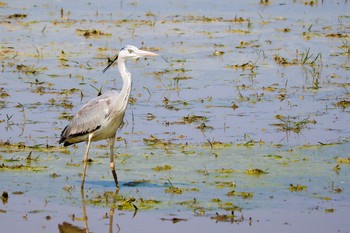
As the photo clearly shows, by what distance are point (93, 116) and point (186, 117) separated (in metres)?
3.06

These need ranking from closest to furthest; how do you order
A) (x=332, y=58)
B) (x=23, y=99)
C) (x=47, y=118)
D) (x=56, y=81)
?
1. (x=47, y=118)
2. (x=23, y=99)
3. (x=56, y=81)
4. (x=332, y=58)

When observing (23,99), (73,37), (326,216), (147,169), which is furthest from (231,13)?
(326,216)

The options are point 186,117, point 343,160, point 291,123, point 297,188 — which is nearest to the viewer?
point 297,188

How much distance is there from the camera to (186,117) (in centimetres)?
1341

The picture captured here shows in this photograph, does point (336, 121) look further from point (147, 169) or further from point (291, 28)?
point (291, 28)

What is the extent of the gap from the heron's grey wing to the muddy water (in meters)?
0.51

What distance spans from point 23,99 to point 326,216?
6.45 meters

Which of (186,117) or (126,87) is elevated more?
(126,87)

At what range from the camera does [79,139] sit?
10766 mm

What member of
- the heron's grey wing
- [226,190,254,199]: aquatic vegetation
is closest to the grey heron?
the heron's grey wing

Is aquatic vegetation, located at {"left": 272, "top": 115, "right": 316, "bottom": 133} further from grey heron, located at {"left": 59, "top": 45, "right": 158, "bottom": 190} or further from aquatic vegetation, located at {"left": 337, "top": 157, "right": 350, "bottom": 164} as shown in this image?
grey heron, located at {"left": 59, "top": 45, "right": 158, "bottom": 190}

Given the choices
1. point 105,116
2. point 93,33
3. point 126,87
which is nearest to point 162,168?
point 105,116

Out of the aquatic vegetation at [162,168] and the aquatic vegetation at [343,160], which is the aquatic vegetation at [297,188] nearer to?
the aquatic vegetation at [343,160]

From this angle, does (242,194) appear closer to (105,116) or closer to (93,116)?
(105,116)
